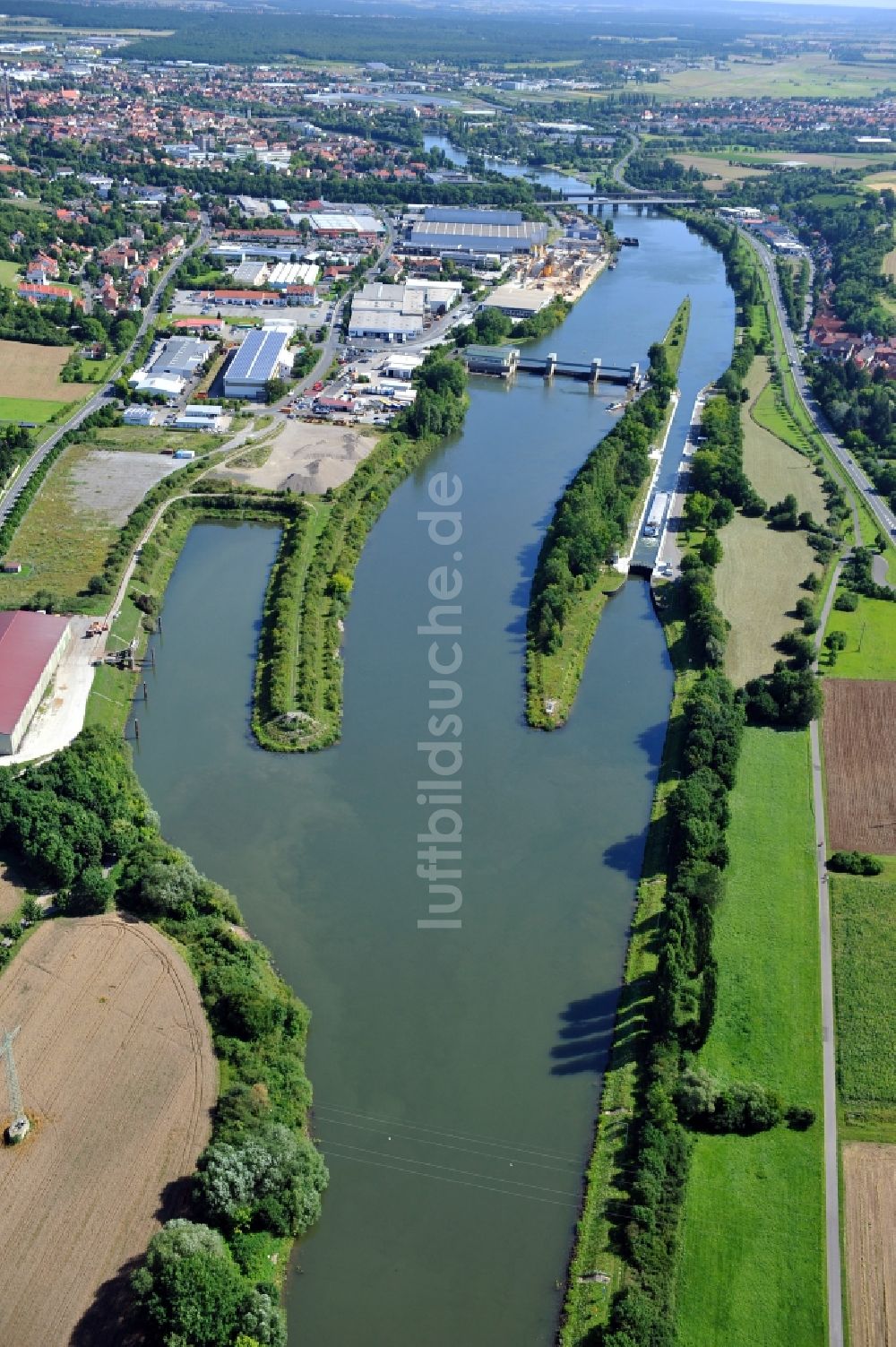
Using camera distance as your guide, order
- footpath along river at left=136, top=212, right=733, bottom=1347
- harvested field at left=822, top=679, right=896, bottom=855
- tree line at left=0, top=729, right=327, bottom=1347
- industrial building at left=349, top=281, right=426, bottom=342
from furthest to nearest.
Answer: industrial building at left=349, top=281, right=426, bottom=342, harvested field at left=822, top=679, right=896, bottom=855, footpath along river at left=136, top=212, right=733, bottom=1347, tree line at left=0, top=729, right=327, bottom=1347

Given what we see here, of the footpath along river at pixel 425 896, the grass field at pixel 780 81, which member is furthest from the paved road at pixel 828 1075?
the grass field at pixel 780 81

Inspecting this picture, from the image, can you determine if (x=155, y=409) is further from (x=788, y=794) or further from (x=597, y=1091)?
(x=597, y=1091)

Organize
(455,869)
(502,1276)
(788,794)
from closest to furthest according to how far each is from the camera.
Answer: (502,1276), (455,869), (788,794)

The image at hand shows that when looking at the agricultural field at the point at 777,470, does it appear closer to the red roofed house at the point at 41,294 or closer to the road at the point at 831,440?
the road at the point at 831,440

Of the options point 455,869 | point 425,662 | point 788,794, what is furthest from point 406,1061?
point 425,662

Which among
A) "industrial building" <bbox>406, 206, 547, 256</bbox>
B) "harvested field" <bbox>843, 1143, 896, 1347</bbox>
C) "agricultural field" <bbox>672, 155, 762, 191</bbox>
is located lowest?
"harvested field" <bbox>843, 1143, 896, 1347</bbox>

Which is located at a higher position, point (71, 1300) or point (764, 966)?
point (764, 966)

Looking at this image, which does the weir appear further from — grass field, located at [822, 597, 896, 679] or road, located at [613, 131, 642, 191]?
road, located at [613, 131, 642, 191]

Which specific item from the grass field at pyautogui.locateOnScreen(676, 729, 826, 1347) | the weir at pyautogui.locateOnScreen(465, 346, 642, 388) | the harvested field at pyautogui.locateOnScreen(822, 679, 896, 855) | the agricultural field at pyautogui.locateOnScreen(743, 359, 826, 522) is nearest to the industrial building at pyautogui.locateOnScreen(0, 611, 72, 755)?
the grass field at pyautogui.locateOnScreen(676, 729, 826, 1347)
